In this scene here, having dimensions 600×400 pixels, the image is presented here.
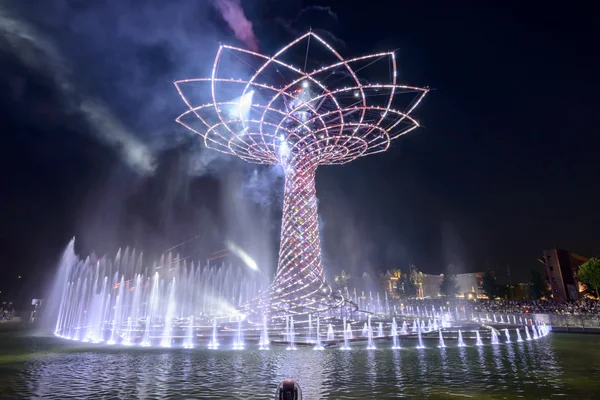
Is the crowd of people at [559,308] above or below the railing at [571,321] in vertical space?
above

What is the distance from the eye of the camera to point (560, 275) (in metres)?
71.0

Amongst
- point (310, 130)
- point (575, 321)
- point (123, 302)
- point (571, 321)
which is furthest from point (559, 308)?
point (123, 302)

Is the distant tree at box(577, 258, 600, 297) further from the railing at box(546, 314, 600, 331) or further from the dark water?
the dark water

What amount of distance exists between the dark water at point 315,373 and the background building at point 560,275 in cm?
6498

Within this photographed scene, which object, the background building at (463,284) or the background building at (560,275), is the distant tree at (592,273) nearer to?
the background building at (560,275)

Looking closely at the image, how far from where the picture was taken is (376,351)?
A: 1712 centimetres

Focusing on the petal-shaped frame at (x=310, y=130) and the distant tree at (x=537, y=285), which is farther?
the distant tree at (x=537, y=285)

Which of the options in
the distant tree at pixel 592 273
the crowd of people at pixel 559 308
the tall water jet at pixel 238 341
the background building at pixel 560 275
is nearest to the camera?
the tall water jet at pixel 238 341

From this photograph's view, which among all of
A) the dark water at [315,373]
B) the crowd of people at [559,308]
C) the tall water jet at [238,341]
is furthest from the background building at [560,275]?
the tall water jet at [238,341]

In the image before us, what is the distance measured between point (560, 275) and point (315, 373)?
263 ft

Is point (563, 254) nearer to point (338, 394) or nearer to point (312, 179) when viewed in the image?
point (312, 179)

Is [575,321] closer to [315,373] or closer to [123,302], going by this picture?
[315,373]

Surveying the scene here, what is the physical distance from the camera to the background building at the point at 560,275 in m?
70.4

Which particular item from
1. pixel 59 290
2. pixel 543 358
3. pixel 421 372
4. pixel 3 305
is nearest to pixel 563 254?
pixel 543 358
